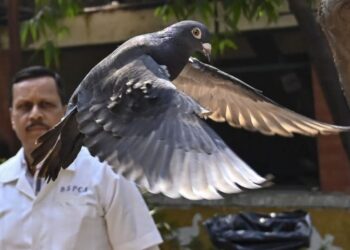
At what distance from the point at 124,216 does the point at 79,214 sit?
153 mm

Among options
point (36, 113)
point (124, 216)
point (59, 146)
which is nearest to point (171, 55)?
point (59, 146)

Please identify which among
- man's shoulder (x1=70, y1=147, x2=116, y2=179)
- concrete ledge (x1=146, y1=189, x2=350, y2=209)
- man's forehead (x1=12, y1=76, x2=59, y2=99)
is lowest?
concrete ledge (x1=146, y1=189, x2=350, y2=209)

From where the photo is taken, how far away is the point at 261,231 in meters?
4.84

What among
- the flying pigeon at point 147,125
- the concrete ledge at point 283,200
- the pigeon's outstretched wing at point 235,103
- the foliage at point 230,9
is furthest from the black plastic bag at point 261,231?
the flying pigeon at point 147,125

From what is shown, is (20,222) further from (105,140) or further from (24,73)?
(105,140)

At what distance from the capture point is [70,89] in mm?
7715

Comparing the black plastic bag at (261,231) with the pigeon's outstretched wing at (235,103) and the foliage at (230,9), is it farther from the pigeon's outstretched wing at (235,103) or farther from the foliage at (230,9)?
the pigeon's outstretched wing at (235,103)

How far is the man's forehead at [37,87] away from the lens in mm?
3068

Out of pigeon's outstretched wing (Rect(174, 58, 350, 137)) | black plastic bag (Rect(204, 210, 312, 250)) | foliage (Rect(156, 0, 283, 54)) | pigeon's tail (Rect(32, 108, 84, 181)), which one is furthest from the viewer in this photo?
black plastic bag (Rect(204, 210, 312, 250))

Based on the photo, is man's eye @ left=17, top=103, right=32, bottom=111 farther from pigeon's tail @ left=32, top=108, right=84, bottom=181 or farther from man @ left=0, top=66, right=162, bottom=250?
pigeon's tail @ left=32, top=108, right=84, bottom=181

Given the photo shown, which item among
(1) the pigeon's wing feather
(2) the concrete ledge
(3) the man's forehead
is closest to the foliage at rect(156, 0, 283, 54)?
(3) the man's forehead

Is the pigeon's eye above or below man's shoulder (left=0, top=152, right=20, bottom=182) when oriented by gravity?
above

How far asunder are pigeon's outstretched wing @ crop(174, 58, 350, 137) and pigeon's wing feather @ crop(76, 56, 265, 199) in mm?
332

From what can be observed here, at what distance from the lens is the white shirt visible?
2820 millimetres
